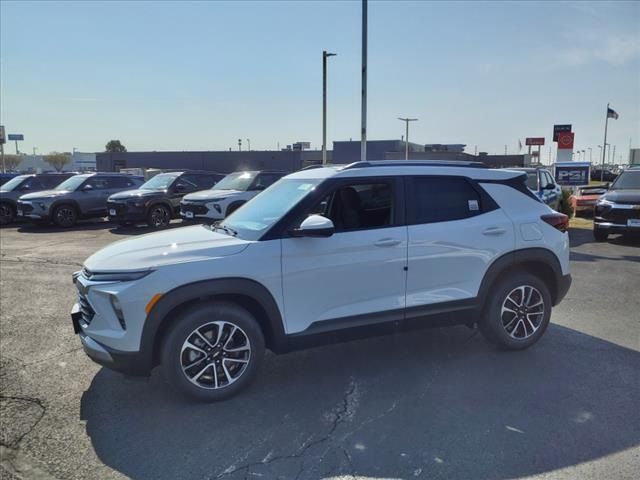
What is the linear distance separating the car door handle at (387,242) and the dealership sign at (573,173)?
1852 cm

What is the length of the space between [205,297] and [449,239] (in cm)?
216

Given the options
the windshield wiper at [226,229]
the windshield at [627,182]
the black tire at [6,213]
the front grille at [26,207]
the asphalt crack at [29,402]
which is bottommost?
Result: the asphalt crack at [29,402]

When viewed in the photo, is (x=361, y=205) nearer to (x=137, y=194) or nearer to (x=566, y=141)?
(x=137, y=194)

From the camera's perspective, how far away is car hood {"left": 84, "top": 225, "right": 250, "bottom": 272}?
3.59 m

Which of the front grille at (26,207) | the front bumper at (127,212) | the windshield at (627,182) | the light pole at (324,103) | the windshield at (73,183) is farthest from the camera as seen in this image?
the light pole at (324,103)

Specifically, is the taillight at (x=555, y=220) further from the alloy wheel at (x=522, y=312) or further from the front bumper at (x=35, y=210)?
the front bumper at (x=35, y=210)

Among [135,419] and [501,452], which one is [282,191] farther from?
[501,452]

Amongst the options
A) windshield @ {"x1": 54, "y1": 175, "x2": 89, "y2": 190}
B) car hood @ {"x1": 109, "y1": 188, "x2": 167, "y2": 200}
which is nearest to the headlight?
car hood @ {"x1": 109, "y1": 188, "x2": 167, "y2": 200}

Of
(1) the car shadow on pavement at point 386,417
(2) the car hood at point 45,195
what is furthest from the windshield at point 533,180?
(2) the car hood at point 45,195

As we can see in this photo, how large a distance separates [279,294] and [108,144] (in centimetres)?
11326

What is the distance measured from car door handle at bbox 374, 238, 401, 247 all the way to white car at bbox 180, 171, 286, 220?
8.25 m

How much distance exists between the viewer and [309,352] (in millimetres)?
4777

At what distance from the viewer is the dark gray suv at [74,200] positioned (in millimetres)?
15273

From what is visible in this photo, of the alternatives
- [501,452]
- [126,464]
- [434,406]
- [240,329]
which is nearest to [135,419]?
[126,464]
